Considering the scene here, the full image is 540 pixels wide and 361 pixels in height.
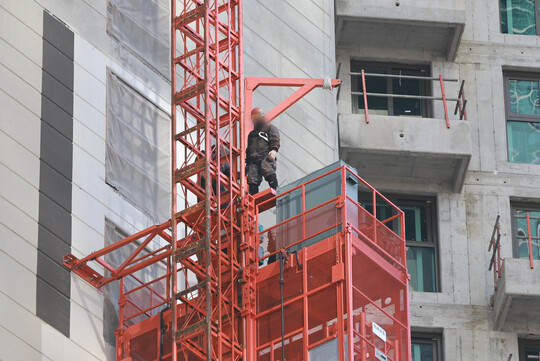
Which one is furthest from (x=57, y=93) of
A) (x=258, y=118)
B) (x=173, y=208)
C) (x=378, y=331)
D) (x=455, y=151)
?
(x=455, y=151)

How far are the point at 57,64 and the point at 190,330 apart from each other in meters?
7.62

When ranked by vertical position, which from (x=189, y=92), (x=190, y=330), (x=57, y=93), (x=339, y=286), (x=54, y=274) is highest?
(x=189, y=92)

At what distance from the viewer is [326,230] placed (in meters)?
41.7

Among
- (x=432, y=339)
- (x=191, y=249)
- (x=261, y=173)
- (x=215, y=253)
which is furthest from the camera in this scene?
(x=432, y=339)

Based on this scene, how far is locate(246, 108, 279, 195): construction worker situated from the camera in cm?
4466

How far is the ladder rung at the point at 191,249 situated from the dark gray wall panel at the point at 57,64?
5023 mm

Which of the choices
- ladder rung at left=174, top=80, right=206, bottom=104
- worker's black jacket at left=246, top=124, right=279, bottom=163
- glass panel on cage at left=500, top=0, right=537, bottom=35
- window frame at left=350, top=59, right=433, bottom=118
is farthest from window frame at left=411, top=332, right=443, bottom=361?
glass panel on cage at left=500, top=0, right=537, bottom=35

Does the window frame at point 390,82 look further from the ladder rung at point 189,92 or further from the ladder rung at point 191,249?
the ladder rung at point 191,249

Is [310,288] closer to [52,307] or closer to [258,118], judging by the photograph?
[258,118]

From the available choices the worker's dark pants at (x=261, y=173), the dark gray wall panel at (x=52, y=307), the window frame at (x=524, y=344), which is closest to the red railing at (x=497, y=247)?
the window frame at (x=524, y=344)

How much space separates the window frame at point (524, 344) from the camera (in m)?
51.1

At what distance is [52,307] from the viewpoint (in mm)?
42656

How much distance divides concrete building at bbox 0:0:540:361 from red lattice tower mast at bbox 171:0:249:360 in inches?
51.7

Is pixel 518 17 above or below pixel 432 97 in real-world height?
above
